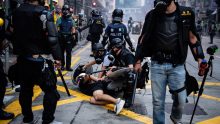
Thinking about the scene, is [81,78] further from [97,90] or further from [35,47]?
[35,47]

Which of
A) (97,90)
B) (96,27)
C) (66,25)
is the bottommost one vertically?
(97,90)

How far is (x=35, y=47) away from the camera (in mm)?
4570

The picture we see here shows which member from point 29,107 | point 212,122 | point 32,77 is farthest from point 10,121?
point 212,122

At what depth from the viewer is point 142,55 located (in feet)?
13.9

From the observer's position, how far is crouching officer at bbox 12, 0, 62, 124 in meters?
4.45

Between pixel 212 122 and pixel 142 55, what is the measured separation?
2.13m

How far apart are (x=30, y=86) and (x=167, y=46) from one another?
2.02 m

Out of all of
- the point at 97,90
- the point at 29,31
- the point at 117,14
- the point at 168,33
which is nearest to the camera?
the point at 168,33

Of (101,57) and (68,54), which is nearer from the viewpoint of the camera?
(101,57)

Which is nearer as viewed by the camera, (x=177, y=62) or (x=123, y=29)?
(x=177, y=62)

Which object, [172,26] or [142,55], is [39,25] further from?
[172,26]

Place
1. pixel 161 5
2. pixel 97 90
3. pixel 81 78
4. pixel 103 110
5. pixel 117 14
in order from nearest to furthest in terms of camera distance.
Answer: pixel 161 5, pixel 103 110, pixel 97 90, pixel 81 78, pixel 117 14

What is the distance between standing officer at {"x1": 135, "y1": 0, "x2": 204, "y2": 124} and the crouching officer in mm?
1209

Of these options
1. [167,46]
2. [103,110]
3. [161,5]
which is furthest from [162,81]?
[103,110]
